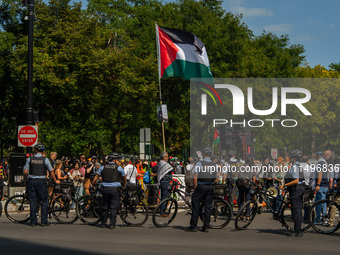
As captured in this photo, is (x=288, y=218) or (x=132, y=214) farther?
(x=132, y=214)

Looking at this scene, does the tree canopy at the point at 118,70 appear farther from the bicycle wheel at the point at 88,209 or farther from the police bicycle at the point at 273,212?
the police bicycle at the point at 273,212

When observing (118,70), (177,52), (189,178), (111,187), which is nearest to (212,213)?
(111,187)

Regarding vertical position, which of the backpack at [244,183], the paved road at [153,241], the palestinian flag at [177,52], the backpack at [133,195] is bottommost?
the paved road at [153,241]

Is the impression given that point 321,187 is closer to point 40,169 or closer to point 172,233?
point 172,233

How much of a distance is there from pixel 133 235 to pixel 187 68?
13.3m

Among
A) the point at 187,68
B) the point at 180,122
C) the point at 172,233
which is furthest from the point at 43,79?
the point at 172,233

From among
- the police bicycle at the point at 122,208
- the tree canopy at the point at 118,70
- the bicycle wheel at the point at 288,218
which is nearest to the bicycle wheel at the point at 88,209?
the police bicycle at the point at 122,208

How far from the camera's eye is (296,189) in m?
11.9

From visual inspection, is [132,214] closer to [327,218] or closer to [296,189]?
[296,189]

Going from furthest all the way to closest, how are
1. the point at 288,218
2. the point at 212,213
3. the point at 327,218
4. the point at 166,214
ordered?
the point at 166,214
the point at 212,213
the point at 288,218
the point at 327,218

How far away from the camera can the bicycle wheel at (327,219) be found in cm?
1214

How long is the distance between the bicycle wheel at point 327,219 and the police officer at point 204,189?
214 cm

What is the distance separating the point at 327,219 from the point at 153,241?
12.8 feet

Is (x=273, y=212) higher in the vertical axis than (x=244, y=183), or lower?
lower
